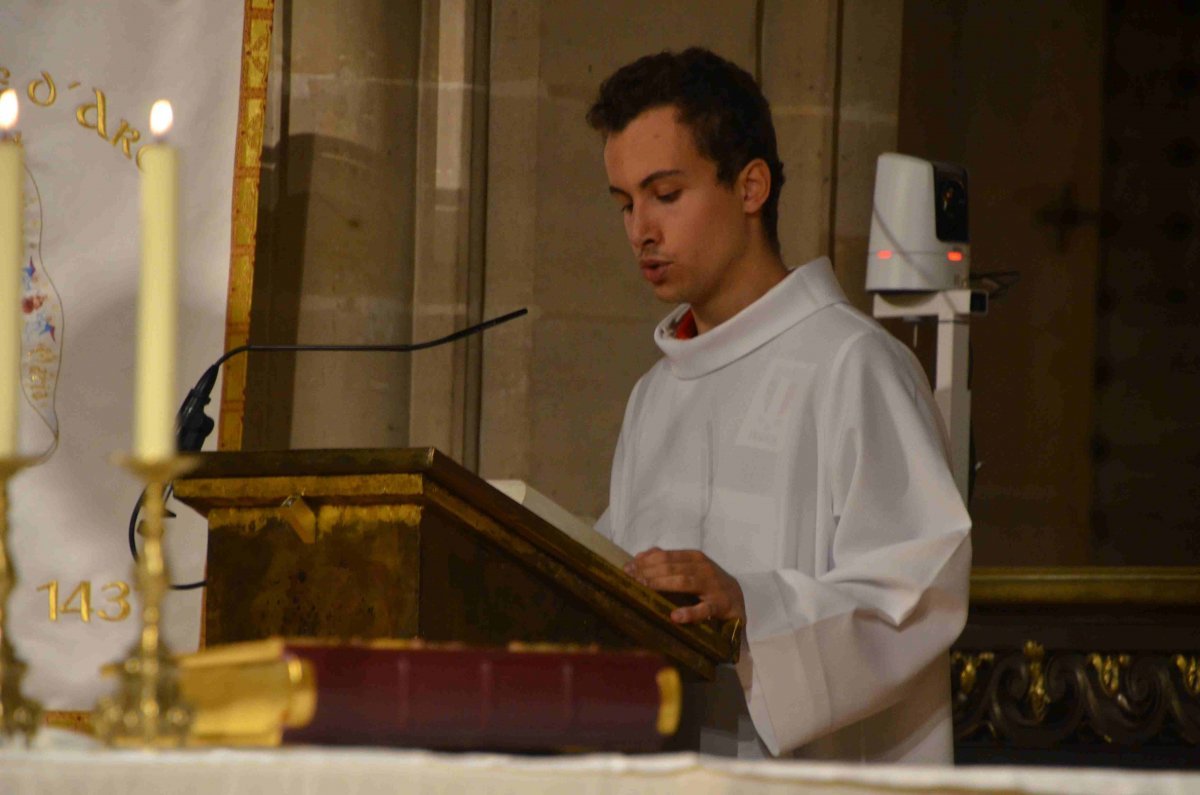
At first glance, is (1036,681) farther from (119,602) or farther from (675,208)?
(119,602)

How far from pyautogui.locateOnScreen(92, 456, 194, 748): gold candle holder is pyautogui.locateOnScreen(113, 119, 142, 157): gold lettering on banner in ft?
11.1

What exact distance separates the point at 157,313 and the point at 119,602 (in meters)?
3.26

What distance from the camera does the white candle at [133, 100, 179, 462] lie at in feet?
4.49

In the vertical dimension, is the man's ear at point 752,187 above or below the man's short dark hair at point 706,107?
below

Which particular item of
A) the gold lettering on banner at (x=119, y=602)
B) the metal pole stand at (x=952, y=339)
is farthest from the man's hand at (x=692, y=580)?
the metal pole stand at (x=952, y=339)

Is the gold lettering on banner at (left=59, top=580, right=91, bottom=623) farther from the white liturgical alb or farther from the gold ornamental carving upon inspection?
the gold ornamental carving

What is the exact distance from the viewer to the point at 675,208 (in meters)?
3.37

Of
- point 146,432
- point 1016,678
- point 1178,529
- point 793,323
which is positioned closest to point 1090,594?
point 1016,678

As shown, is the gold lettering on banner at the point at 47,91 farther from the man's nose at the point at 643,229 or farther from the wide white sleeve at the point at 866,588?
the wide white sleeve at the point at 866,588

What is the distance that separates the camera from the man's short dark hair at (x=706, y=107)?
134 inches

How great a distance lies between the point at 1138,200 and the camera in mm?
6895

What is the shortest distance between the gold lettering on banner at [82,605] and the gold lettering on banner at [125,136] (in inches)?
41.5

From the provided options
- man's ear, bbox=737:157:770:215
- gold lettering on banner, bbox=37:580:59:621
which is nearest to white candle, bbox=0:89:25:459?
man's ear, bbox=737:157:770:215

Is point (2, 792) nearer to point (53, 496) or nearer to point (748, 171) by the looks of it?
point (748, 171)
